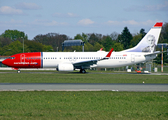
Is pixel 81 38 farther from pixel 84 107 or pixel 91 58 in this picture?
pixel 84 107

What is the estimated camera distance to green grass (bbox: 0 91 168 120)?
10.1 m

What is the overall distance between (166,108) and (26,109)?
21.4ft

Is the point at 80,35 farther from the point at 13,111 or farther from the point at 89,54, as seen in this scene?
the point at 13,111

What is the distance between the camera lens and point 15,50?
10206 cm

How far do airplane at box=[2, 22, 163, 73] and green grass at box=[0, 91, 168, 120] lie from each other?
89.3ft

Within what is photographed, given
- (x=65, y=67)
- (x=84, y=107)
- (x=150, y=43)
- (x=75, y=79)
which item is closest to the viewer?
(x=84, y=107)

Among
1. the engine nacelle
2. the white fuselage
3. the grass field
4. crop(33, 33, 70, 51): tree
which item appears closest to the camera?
the grass field

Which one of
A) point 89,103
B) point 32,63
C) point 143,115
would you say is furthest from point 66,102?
point 32,63

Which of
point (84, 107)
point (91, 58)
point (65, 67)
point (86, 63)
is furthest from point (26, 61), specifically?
point (84, 107)

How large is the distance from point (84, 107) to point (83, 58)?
31670mm

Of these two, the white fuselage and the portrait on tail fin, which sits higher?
the portrait on tail fin

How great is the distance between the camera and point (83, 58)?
142 feet

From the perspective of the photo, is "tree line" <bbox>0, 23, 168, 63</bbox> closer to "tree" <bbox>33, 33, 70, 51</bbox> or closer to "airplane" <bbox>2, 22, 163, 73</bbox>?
"tree" <bbox>33, 33, 70, 51</bbox>

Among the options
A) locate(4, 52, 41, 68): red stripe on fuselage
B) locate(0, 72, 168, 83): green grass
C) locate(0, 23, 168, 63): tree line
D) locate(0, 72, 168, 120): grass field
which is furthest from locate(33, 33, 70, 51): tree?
locate(0, 72, 168, 120): grass field
